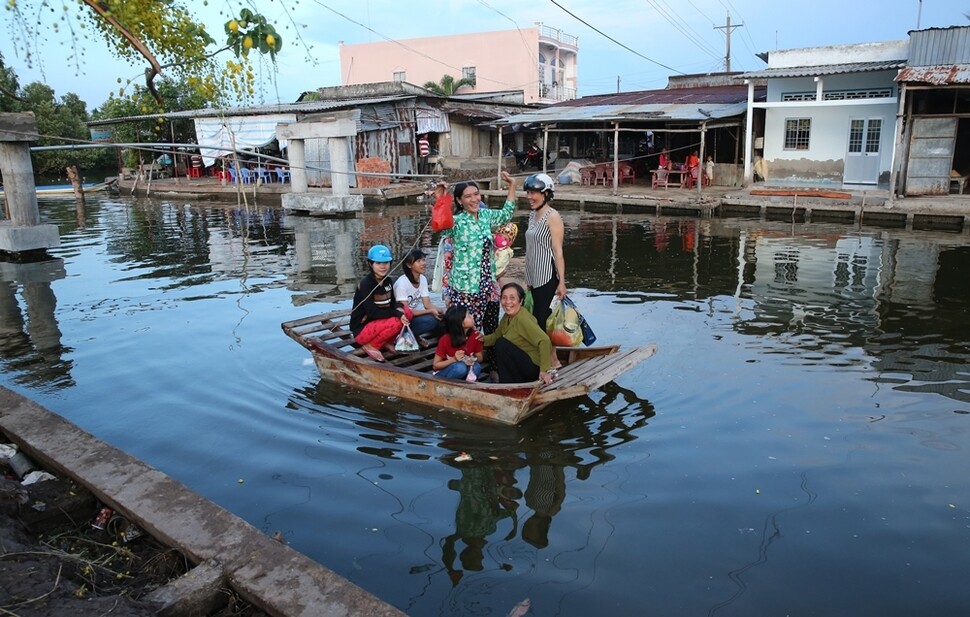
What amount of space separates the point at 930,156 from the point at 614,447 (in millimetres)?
19579

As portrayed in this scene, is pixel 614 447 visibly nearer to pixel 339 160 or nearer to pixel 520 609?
pixel 520 609

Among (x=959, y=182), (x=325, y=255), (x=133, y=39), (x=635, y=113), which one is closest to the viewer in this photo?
(x=133, y=39)

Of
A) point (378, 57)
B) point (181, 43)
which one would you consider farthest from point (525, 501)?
point (378, 57)

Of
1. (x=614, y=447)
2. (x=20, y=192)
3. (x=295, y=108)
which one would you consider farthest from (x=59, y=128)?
(x=614, y=447)

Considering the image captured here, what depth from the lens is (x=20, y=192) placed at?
15328 mm

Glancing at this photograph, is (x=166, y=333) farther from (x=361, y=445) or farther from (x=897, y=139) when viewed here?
(x=897, y=139)

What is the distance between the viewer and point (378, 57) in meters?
49.3

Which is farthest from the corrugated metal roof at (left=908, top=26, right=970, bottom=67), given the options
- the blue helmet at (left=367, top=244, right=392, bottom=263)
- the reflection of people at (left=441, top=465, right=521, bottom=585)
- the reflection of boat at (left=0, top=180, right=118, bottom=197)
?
the reflection of boat at (left=0, top=180, right=118, bottom=197)

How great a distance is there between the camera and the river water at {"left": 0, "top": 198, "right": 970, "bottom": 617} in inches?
172

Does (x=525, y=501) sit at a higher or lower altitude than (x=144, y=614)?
lower

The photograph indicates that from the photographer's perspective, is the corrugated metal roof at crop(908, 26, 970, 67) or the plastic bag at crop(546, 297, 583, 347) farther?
the corrugated metal roof at crop(908, 26, 970, 67)

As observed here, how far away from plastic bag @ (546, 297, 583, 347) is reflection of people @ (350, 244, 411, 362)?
60.8 inches

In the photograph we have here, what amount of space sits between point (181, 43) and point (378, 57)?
47196 millimetres

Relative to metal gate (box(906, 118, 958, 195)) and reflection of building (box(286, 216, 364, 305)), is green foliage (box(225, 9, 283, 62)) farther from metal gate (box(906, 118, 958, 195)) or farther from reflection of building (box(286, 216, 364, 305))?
metal gate (box(906, 118, 958, 195))
